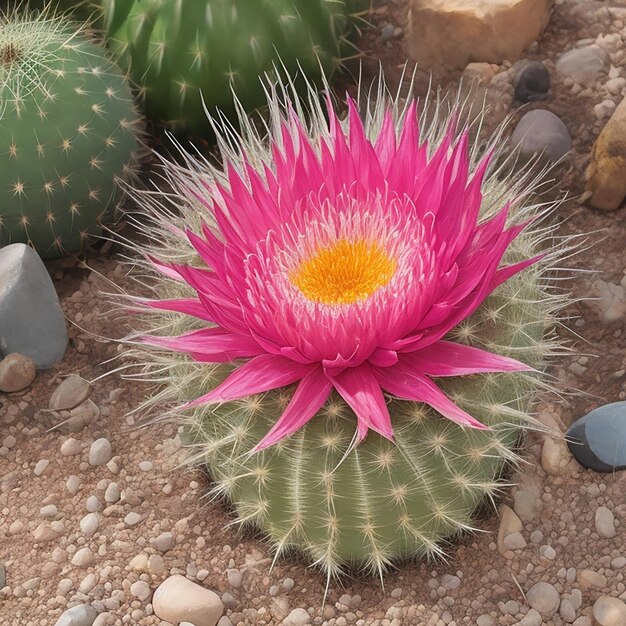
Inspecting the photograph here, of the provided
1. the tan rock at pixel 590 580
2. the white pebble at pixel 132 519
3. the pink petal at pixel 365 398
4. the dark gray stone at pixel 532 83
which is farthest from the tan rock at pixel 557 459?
the dark gray stone at pixel 532 83

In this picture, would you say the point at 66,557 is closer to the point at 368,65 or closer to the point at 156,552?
the point at 156,552

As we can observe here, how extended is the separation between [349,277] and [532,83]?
51.3 inches

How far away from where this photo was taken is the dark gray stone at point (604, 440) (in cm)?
198

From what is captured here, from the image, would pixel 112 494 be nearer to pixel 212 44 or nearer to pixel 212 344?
pixel 212 344

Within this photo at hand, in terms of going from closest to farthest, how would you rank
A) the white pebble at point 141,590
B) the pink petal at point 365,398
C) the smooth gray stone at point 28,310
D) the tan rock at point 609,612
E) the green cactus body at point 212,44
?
1. the pink petal at point 365,398
2. the tan rock at point 609,612
3. the white pebble at point 141,590
4. the smooth gray stone at point 28,310
5. the green cactus body at point 212,44

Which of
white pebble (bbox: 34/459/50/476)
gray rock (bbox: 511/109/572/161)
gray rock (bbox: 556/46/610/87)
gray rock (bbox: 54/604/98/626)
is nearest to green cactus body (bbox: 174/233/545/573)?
gray rock (bbox: 54/604/98/626)

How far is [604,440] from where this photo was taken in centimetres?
198

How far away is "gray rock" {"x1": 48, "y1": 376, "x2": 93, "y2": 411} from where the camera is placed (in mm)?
2303

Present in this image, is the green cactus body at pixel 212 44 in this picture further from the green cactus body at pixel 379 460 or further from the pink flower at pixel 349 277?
the green cactus body at pixel 379 460

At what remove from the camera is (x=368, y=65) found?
9.53ft

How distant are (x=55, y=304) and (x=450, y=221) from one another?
1164 millimetres

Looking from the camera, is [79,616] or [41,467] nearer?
[79,616]

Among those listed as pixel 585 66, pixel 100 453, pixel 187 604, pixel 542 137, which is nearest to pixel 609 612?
pixel 187 604

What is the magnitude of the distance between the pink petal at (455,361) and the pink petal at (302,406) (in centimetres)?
15
